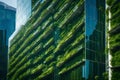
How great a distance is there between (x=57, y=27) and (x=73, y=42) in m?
8.19

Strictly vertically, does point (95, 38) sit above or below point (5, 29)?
below

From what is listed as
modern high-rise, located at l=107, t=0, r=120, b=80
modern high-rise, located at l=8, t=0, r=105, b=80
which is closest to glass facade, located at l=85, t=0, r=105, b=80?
modern high-rise, located at l=8, t=0, r=105, b=80

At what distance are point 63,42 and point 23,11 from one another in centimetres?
2970

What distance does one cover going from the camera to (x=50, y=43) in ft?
184

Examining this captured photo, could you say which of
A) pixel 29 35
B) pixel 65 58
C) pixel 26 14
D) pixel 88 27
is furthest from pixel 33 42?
pixel 88 27

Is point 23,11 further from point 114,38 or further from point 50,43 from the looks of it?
point 114,38

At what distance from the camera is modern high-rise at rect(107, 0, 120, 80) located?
34.8 meters

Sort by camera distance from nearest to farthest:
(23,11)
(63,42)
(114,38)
A: (114,38), (63,42), (23,11)

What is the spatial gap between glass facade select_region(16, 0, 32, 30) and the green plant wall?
8.45 feet

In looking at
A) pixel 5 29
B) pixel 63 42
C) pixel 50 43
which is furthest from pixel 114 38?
pixel 5 29

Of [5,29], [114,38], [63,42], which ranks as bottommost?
[114,38]

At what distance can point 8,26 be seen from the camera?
118 m

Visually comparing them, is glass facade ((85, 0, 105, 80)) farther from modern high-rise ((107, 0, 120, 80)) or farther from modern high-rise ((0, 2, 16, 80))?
modern high-rise ((0, 2, 16, 80))

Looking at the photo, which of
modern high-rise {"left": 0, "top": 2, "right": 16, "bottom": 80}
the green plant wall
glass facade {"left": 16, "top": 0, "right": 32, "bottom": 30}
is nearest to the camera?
the green plant wall
